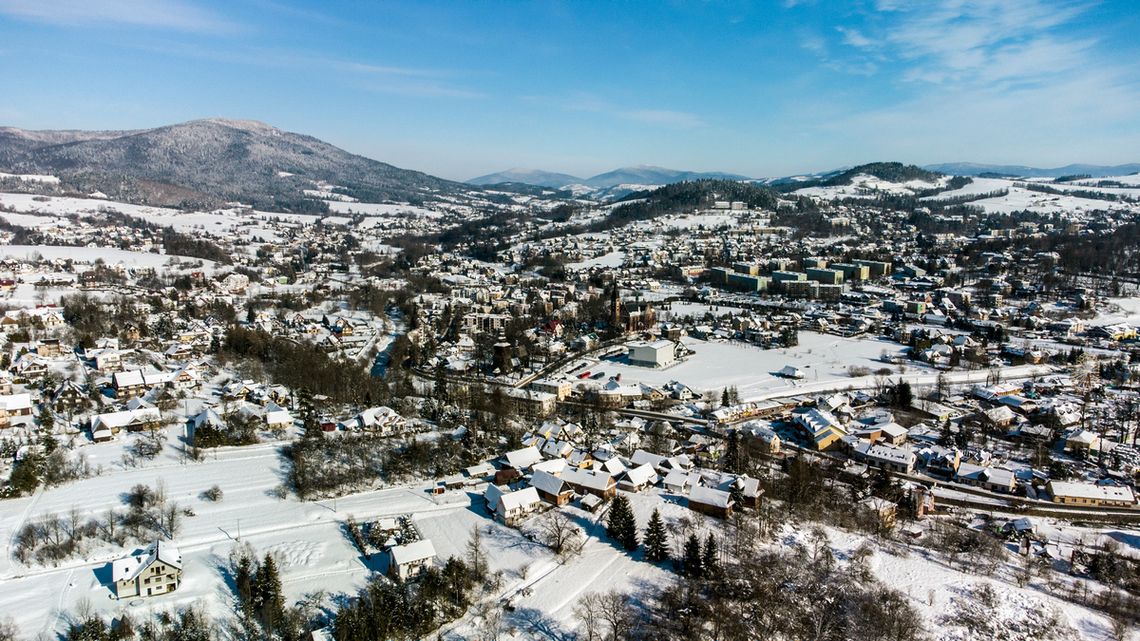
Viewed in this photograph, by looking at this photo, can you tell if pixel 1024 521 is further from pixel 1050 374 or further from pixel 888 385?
pixel 1050 374

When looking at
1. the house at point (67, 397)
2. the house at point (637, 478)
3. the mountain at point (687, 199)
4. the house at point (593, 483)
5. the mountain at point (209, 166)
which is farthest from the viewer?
the mountain at point (209, 166)

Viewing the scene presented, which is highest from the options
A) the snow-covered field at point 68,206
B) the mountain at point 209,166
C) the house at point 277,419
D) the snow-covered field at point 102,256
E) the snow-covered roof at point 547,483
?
the mountain at point 209,166

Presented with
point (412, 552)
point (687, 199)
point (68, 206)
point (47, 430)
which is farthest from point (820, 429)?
point (68, 206)

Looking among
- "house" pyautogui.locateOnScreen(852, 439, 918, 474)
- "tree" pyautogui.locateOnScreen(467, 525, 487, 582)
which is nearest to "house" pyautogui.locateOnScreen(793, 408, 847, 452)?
"house" pyautogui.locateOnScreen(852, 439, 918, 474)

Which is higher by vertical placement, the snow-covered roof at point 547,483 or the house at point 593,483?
the snow-covered roof at point 547,483

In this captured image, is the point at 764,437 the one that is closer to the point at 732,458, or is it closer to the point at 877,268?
the point at 732,458

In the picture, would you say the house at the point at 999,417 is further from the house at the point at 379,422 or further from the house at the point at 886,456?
the house at the point at 379,422

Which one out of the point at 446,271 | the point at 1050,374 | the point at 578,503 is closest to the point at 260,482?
the point at 578,503

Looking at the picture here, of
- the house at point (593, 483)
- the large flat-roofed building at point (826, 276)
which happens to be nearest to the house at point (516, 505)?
the house at point (593, 483)
